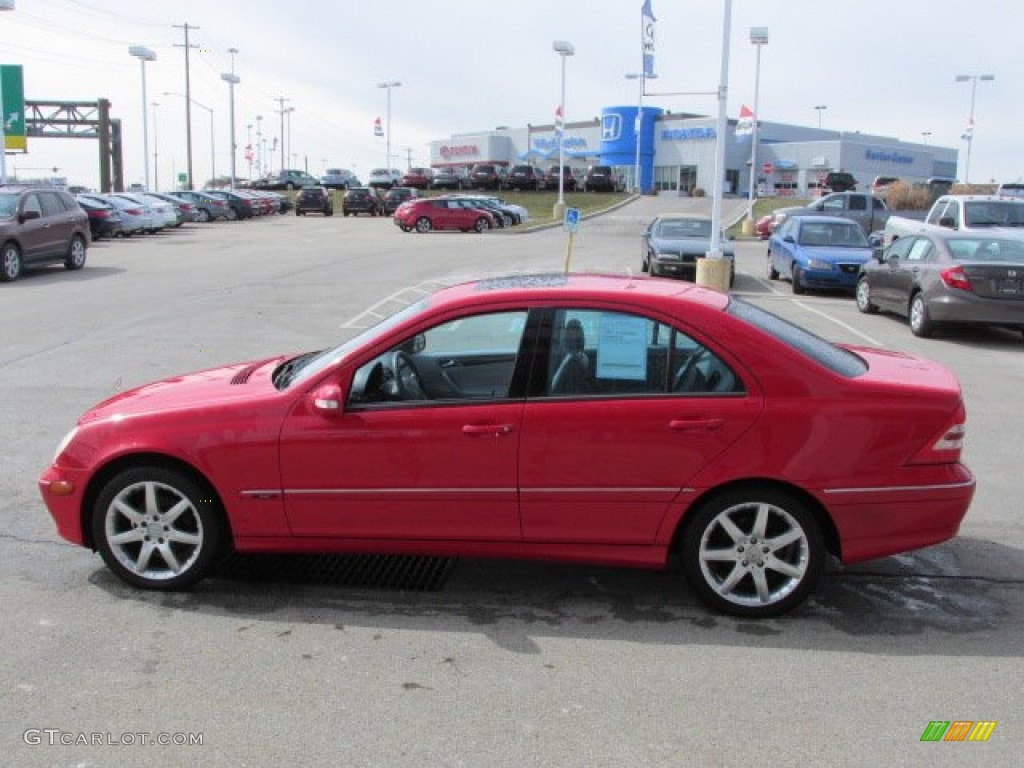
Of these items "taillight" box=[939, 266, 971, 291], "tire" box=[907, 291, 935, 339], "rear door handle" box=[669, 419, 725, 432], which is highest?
"taillight" box=[939, 266, 971, 291]

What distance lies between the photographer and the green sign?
44594 mm

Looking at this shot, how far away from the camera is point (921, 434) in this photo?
14.7ft

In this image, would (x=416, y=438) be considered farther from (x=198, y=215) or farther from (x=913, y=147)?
(x=913, y=147)

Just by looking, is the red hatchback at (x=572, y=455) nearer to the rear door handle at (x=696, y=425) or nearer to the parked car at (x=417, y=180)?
the rear door handle at (x=696, y=425)

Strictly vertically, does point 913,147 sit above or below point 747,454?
above

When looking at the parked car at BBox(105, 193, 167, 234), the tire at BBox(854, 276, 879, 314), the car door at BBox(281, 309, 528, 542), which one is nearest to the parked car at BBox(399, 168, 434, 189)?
the parked car at BBox(105, 193, 167, 234)

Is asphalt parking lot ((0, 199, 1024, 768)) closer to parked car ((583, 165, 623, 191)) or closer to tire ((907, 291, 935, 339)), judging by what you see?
tire ((907, 291, 935, 339))

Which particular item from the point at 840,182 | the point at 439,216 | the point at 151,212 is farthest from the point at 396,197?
the point at 840,182

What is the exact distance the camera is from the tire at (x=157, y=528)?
15.4 ft

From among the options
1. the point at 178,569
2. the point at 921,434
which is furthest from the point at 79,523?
the point at 921,434

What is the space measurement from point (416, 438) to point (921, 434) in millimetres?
2288

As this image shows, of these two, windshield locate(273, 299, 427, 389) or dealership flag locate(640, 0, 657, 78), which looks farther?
dealership flag locate(640, 0, 657, 78)

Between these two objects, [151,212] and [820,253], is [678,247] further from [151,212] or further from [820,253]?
[151,212]

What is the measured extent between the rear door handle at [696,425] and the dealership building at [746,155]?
227 ft
